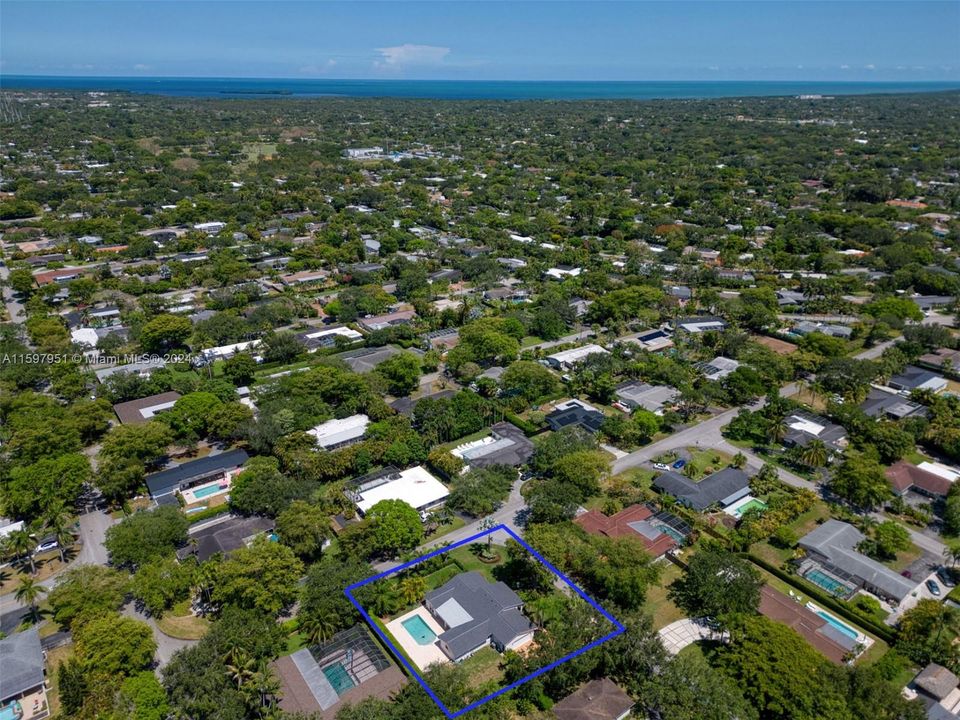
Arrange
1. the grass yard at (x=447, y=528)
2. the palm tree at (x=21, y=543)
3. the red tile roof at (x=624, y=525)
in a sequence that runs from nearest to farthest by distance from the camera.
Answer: the palm tree at (x=21, y=543) < the red tile roof at (x=624, y=525) < the grass yard at (x=447, y=528)

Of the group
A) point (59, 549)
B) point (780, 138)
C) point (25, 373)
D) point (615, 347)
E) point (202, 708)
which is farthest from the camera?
point (780, 138)

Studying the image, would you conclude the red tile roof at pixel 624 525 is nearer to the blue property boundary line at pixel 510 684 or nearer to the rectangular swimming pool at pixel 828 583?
the blue property boundary line at pixel 510 684

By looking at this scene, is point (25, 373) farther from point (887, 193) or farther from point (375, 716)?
point (887, 193)

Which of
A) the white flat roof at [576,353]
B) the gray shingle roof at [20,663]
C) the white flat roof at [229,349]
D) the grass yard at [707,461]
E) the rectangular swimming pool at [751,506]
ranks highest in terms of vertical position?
the white flat roof at [229,349]

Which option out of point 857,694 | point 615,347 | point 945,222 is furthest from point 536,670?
point 945,222

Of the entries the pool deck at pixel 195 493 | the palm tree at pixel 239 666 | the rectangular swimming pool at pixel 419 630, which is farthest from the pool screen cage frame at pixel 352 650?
the pool deck at pixel 195 493

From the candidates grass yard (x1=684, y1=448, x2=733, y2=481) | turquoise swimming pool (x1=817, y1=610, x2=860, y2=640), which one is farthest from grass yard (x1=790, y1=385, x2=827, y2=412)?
turquoise swimming pool (x1=817, y1=610, x2=860, y2=640)

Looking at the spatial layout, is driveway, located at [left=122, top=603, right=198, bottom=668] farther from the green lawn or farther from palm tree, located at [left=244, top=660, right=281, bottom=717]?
the green lawn
